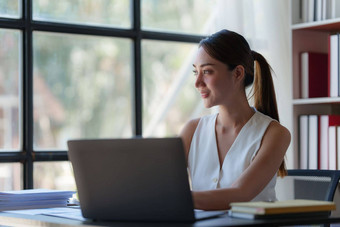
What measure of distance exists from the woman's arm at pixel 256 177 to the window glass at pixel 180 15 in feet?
4.72

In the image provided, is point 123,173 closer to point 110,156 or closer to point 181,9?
point 110,156

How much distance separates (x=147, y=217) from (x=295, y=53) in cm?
216

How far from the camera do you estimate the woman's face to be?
2324 mm

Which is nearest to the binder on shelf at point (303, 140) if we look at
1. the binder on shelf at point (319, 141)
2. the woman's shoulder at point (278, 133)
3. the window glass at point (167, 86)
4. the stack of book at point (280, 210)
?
the binder on shelf at point (319, 141)

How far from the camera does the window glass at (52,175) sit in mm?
3238

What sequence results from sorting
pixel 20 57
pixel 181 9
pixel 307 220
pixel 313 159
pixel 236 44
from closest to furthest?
pixel 307 220 < pixel 236 44 < pixel 20 57 < pixel 313 159 < pixel 181 9

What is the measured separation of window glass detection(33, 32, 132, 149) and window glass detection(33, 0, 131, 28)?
0.08 meters

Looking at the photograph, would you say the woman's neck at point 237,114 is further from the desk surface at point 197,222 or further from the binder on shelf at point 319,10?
the binder on shelf at point 319,10

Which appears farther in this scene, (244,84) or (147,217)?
(244,84)

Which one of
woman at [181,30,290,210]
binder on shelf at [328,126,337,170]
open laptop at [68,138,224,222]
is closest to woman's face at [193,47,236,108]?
woman at [181,30,290,210]

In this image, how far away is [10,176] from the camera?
124 inches

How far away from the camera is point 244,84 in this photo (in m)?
2.47

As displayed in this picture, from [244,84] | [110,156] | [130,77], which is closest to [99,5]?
[130,77]

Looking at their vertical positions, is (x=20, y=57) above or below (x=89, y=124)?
above
